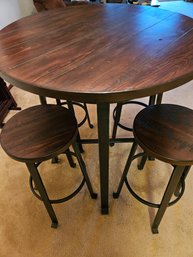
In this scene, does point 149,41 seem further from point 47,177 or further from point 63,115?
point 47,177

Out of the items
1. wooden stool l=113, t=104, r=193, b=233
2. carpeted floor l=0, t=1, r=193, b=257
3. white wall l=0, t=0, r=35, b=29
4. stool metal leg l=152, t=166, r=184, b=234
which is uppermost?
white wall l=0, t=0, r=35, b=29

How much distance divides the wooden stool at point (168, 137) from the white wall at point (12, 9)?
89.8 inches

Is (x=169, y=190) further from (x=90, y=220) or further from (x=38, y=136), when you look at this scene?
(x=38, y=136)

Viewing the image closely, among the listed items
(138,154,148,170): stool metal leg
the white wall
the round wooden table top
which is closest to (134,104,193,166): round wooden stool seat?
the round wooden table top

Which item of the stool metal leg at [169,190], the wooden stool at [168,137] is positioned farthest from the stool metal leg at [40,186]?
the stool metal leg at [169,190]

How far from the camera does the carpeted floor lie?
120 centimetres

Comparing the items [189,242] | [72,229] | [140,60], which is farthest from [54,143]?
[189,242]

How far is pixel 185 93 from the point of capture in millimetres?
2434

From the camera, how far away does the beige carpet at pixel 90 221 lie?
3.95 ft

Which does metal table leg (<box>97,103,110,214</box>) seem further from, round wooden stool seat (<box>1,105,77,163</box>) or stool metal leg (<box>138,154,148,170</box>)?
stool metal leg (<box>138,154,148,170</box>)

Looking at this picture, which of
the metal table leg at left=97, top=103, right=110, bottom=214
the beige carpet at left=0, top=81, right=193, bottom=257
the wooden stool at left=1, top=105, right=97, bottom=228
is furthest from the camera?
the beige carpet at left=0, top=81, right=193, bottom=257

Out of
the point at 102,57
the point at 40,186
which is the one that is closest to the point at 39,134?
the point at 40,186

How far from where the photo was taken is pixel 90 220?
1.34m

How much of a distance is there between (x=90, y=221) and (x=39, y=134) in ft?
2.33
